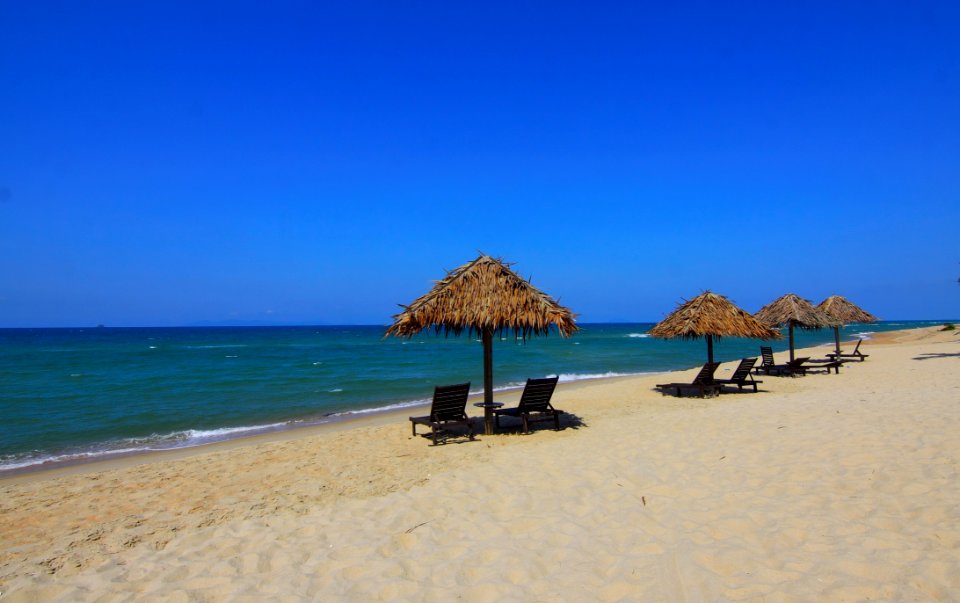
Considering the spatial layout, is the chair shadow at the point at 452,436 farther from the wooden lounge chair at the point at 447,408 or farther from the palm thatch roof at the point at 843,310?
the palm thatch roof at the point at 843,310

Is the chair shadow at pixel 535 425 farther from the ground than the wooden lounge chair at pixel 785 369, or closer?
closer

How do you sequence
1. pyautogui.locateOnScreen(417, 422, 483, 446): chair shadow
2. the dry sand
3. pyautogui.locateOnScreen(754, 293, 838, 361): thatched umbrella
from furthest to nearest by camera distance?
1. pyautogui.locateOnScreen(754, 293, 838, 361): thatched umbrella
2. pyautogui.locateOnScreen(417, 422, 483, 446): chair shadow
3. the dry sand

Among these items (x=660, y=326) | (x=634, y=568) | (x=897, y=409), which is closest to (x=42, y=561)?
(x=634, y=568)

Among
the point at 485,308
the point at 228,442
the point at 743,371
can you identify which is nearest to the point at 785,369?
the point at 743,371

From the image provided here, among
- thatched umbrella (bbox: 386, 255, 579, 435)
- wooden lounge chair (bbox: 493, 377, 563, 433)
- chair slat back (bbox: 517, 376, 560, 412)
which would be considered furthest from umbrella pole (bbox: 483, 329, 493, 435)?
chair slat back (bbox: 517, 376, 560, 412)

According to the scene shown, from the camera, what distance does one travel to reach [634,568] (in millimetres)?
3697

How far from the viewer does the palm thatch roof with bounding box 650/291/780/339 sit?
41.3 ft

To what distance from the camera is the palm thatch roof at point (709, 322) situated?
41.3ft

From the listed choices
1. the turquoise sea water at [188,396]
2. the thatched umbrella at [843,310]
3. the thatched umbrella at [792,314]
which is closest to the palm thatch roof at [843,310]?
the thatched umbrella at [843,310]

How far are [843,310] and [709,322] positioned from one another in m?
11.3

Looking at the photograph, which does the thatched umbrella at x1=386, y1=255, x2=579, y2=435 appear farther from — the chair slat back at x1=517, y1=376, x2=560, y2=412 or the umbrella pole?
the chair slat back at x1=517, y1=376, x2=560, y2=412

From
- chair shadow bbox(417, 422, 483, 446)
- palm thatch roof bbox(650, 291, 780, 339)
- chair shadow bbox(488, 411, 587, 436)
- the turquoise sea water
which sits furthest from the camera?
palm thatch roof bbox(650, 291, 780, 339)

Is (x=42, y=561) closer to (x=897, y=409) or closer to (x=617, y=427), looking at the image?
(x=617, y=427)

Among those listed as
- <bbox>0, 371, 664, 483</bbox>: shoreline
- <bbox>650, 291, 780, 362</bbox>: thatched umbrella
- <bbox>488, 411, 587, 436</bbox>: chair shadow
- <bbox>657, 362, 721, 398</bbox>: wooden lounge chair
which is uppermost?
<bbox>650, 291, 780, 362</bbox>: thatched umbrella
